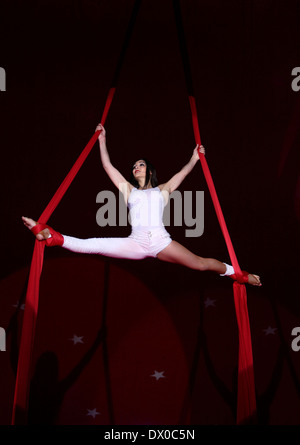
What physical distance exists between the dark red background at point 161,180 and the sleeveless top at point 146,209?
2.44 ft

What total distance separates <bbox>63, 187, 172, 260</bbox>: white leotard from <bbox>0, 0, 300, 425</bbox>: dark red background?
2.51 ft

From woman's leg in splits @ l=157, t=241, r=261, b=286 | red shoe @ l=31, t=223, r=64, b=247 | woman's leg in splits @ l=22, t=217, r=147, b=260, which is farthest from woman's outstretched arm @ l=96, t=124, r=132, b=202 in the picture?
red shoe @ l=31, t=223, r=64, b=247

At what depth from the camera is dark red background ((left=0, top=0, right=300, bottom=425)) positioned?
12.2ft

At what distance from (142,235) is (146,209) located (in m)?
0.21

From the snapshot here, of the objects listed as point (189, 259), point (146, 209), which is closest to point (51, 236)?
point (146, 209)

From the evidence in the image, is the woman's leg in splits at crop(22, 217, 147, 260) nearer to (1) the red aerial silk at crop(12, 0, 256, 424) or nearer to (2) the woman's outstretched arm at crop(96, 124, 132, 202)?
(1) the red aerial silk at crop(12, 0, 256, 424)

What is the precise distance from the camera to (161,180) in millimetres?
3994

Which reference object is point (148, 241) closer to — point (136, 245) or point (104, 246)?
point (136, 245)

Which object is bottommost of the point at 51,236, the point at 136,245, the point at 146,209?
the point at 51,236

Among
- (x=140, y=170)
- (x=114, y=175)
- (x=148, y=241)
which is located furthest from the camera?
(x=140, y=170)

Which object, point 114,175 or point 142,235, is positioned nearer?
point 142,235

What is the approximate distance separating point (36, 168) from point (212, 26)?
224cm

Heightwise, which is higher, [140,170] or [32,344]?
[140,170]
